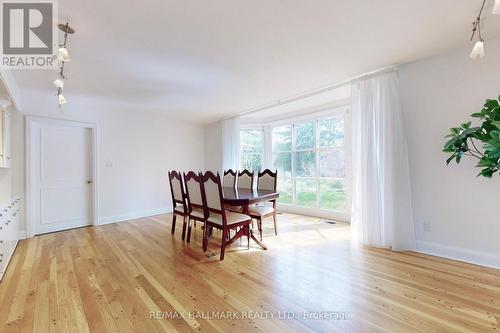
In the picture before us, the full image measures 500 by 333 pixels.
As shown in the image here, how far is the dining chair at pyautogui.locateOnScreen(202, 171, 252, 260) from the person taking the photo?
2.70m

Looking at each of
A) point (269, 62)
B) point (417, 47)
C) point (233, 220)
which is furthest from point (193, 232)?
point (417, 47)

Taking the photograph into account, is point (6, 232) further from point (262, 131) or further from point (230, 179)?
point (262, 131)

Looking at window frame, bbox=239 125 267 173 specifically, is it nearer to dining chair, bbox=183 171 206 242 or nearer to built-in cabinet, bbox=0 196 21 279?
dining chair, bbox=183 171 206 242

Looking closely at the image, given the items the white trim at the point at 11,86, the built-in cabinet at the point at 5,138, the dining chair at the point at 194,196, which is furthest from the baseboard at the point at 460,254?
the built-in cabinet at the point at 5,138

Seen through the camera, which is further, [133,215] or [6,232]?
[133,215]

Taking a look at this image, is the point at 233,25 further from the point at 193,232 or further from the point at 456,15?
the point at 193,232

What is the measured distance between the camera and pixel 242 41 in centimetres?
227

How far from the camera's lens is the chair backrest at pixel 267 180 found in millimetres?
3851

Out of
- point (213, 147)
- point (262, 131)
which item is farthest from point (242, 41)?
point (213, 147)

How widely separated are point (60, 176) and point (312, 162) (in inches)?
190

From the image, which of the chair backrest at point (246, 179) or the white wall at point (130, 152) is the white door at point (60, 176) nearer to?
the white wall at point (130, 152)

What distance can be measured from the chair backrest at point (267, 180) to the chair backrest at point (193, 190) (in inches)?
50.5

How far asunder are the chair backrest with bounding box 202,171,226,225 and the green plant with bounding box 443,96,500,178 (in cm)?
241

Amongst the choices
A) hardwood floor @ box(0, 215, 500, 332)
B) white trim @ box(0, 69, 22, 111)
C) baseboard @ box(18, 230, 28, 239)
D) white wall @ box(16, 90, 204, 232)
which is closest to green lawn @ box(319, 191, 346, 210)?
hardwood floor @ box(0, 215, 500, 332)
